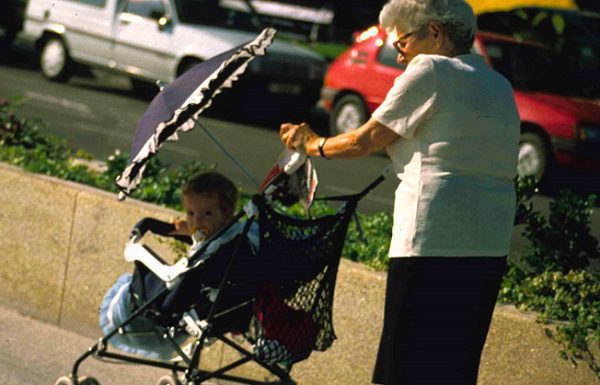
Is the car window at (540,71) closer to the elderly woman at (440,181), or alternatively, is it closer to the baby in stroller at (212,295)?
the baby in stroller at (212,295)

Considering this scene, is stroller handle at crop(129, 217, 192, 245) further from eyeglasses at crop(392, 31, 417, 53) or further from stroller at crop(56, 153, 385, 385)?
eyeglasses at crop(392, 31, 417, 53)

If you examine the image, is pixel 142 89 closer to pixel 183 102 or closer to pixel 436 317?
pixel 183 102

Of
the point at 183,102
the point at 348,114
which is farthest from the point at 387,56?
the point at 183,102

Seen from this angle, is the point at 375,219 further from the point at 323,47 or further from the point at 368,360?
the point at 323,47

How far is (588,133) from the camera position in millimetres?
14031

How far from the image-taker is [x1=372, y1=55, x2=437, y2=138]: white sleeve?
4.08 metres

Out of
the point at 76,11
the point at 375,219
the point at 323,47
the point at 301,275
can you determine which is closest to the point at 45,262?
the point at 375,219

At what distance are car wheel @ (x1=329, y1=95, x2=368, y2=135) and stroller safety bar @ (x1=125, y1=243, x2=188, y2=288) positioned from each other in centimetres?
1101

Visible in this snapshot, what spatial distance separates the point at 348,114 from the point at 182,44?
2848mm

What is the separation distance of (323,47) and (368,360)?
21591 mm

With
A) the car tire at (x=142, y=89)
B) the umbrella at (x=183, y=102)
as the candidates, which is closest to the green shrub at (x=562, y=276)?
the umbrella at (x=183, y=102)

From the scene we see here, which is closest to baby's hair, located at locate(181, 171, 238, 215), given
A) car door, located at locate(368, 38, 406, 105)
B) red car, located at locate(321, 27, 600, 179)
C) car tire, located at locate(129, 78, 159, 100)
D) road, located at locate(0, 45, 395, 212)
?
road, located at locate(0, 45, 395, 212)

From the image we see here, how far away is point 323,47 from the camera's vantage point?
26.9 metres

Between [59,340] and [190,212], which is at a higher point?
[190,212]
